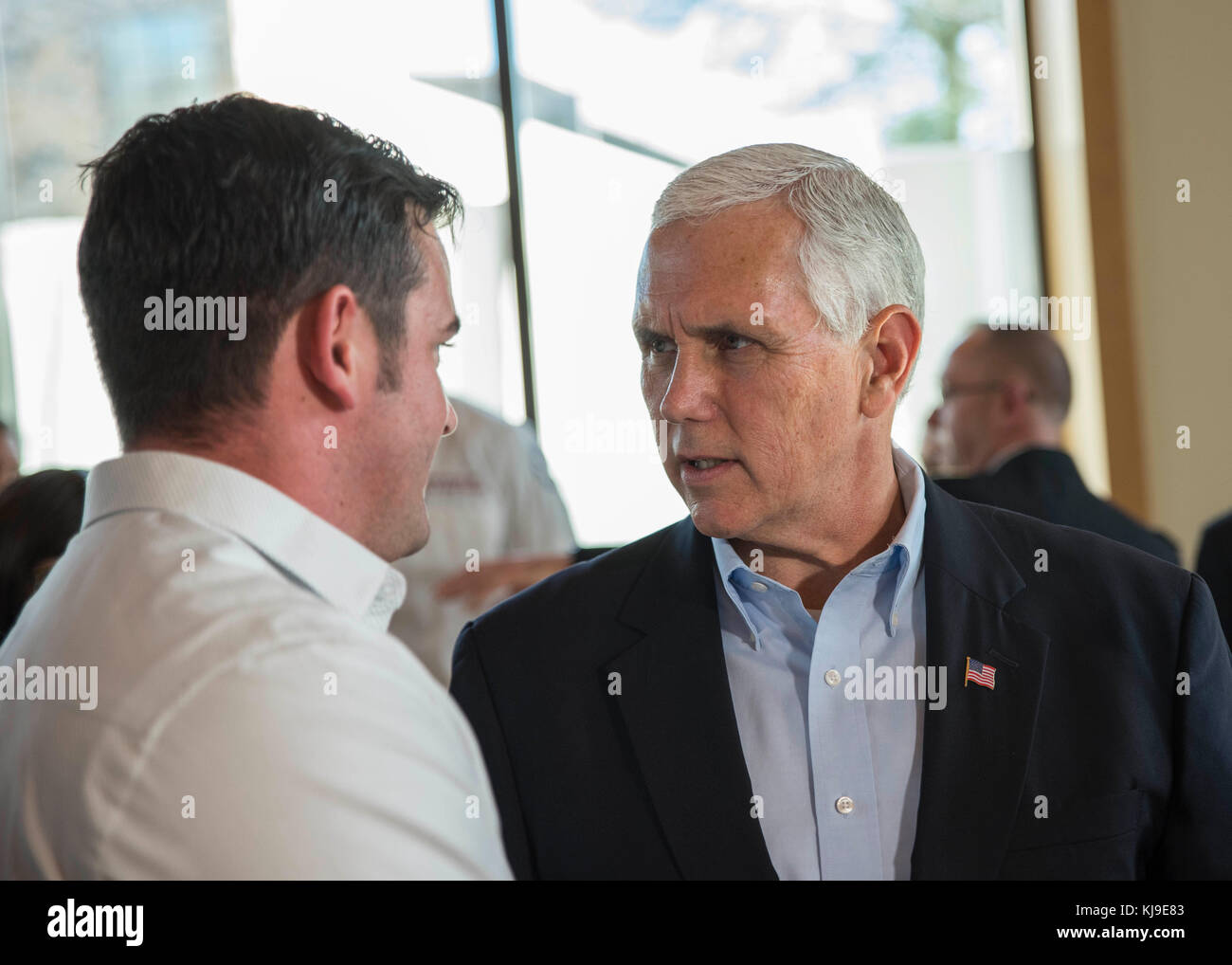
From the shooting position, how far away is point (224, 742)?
0.80m

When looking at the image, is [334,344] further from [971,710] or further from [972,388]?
[972,388]

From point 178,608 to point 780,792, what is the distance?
2.22 ft

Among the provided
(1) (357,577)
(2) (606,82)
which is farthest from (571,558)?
(2) (606,82)

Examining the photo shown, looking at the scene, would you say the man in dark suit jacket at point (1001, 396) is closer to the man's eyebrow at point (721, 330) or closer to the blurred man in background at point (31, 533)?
the man's eyebrow at point (721, 330)

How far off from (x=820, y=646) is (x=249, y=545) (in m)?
0.64

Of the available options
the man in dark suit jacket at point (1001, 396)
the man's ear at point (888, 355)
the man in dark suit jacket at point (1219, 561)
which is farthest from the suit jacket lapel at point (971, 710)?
the man in dark suit jacket at point (1001, 396)

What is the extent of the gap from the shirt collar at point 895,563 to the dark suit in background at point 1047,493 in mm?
612

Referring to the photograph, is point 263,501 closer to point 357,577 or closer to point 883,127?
point 357,577

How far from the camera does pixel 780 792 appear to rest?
1.28 m

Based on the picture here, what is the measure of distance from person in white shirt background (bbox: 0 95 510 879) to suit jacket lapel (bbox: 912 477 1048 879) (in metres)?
0.50

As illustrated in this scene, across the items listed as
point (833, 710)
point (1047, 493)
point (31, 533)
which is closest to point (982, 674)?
point (833, 710)

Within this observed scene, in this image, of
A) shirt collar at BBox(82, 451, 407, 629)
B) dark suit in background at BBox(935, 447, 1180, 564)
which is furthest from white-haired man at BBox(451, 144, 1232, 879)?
dark suit in background at BBox(935, 447, 1180, 564)

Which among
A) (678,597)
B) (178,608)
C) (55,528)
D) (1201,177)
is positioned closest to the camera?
(178,608)

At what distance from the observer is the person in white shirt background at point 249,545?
0.80 meters
